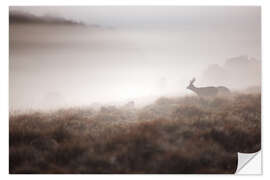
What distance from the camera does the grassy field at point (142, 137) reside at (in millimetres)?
2363

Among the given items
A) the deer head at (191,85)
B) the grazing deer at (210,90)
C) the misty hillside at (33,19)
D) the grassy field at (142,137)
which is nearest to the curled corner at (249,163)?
the grassy field at (142,137)

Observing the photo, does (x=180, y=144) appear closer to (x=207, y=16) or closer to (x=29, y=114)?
(x=207, y=16)

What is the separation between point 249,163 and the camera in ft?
7.82

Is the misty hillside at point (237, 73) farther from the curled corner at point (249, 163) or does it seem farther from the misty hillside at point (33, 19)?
the misty hillside at point (33, 19)

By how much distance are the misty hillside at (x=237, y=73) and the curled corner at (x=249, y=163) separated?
65 centimetres

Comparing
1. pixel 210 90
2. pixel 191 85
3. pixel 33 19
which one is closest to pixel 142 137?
pixel 191 85

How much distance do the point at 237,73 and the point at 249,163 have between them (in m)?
0.86

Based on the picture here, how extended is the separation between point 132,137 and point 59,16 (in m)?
1.37

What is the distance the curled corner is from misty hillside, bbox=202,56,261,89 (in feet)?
2.13

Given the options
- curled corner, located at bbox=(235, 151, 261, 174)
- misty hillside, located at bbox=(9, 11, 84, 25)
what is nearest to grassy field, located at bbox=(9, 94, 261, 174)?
curled corner, located at bbox=(235, 151, 261, 174)

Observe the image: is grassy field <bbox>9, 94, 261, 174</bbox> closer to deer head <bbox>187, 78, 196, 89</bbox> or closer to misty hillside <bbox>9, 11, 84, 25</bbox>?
deer head <bbox>187, 78, 196, 89</bbox>

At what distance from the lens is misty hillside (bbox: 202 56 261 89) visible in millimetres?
2426
